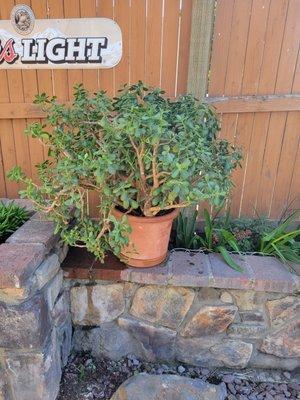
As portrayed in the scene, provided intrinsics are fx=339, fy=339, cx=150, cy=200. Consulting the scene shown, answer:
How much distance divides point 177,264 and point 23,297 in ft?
2.62

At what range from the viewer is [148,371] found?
188 cm

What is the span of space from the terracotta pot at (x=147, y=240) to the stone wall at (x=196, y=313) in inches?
2.2

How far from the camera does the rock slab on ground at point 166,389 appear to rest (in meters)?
1.61

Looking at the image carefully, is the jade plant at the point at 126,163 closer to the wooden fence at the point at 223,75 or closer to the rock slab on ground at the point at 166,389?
the wooden fence at the point at 223,75

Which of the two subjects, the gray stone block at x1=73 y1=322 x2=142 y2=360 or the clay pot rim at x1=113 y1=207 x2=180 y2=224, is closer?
the clay pot rim at x1=113 y1=207 x2=180 y2=224

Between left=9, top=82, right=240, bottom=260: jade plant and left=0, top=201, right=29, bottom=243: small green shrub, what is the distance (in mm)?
278

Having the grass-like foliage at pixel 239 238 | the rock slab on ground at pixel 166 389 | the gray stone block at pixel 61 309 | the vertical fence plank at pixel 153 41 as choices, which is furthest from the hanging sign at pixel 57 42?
the rock slab on ground at pixel 166 389

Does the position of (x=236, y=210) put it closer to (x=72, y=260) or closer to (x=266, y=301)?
(x=266, y=301)

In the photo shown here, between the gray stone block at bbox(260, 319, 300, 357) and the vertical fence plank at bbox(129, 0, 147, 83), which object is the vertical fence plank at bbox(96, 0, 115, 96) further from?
the gray stone block at bbox(260, 319, 300, 357)

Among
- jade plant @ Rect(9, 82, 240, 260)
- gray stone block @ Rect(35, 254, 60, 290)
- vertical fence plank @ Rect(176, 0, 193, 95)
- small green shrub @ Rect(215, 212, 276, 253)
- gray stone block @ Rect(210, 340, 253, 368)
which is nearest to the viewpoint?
jade plant @ Rect(9, 82, 240, 260)

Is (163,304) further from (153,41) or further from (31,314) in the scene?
(153,41)

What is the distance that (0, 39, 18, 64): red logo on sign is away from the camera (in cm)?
209

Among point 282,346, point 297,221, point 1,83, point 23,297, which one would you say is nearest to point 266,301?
point 282,346

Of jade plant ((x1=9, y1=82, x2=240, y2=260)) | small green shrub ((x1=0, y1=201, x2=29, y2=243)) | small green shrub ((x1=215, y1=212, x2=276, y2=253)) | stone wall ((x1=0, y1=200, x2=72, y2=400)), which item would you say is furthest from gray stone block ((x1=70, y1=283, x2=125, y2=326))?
small green shrub ((x1=215, y1=212, x2=276, y2=253))
